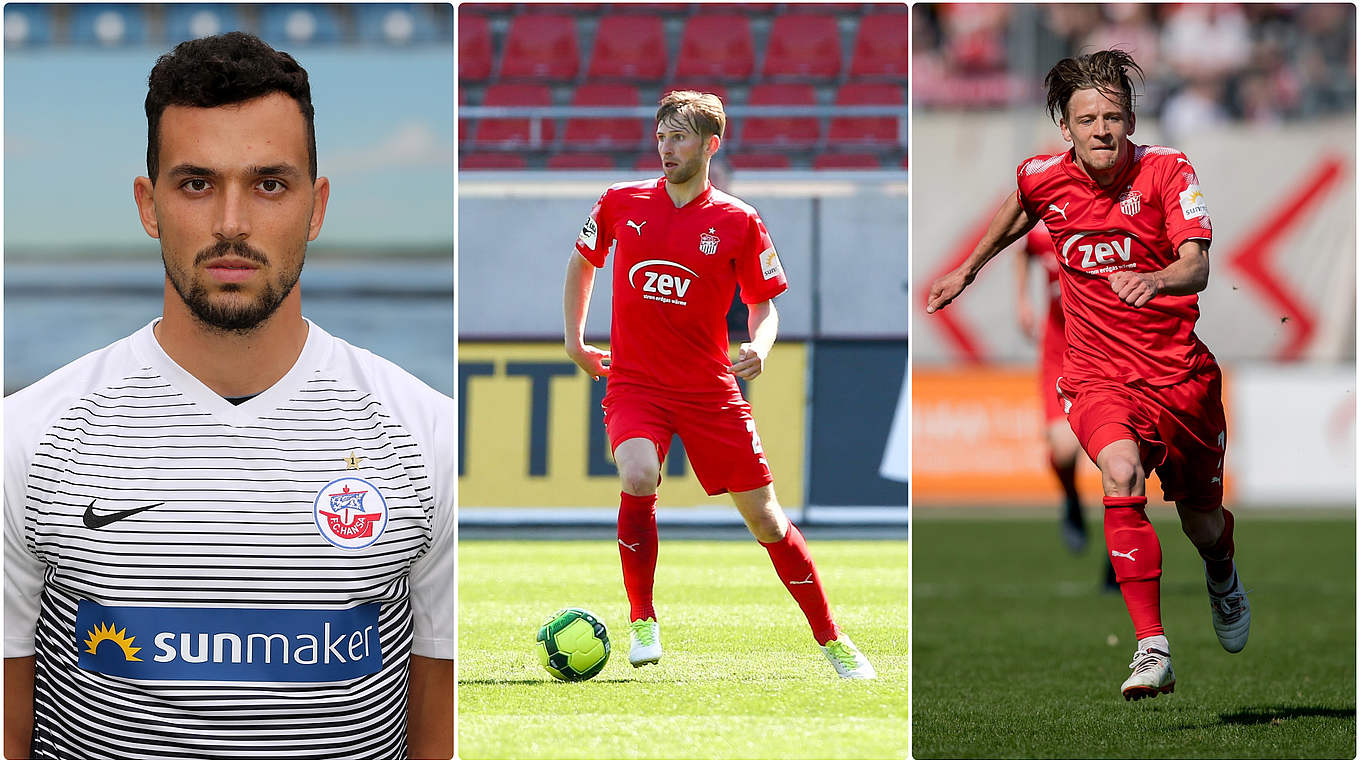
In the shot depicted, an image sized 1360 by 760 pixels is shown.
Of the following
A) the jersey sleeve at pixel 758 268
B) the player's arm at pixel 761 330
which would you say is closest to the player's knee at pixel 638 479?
the player's arm at pixel 761 330

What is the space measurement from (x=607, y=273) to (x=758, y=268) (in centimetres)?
33

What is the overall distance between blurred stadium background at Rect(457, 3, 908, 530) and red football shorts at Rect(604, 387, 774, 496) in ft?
0.19

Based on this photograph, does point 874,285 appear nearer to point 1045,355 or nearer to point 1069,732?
point 1069,732

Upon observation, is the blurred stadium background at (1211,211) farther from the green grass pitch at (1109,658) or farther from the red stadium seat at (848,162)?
the red stadium seat at (848,162)

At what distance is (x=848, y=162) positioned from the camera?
141 inches

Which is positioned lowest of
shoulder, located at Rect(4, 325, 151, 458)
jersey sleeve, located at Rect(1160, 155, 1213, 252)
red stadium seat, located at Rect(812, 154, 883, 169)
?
shoulder, located at Rect(4, 325, 151, 458)

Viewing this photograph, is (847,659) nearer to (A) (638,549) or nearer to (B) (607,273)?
(A) (638,549)

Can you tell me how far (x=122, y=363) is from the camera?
8.78 feet

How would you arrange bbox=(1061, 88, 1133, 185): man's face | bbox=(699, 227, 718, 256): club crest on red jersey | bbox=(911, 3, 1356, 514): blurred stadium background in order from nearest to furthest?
bbox=(1061, 88, 1133, 185): man's face < bbox=(699, 227, 718, 256): club crest on red jersey < bbox=(911, 3, 1356, 514): blurred stadium background

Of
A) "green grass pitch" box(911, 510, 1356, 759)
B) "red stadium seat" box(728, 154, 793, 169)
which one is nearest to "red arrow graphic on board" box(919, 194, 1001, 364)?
"green grass pitch" box(911, 510, 1356, 759)

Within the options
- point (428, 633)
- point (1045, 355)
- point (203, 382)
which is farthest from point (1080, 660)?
point (203, 382)

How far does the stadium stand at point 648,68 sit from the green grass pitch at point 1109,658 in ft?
4.79

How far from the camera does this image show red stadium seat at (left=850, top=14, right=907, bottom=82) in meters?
3.29

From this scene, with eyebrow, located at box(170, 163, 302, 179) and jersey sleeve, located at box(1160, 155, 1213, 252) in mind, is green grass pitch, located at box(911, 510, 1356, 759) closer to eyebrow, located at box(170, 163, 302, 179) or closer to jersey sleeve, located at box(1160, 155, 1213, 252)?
jersey sleeve, located at box(1160, 155, 1213, 252)
